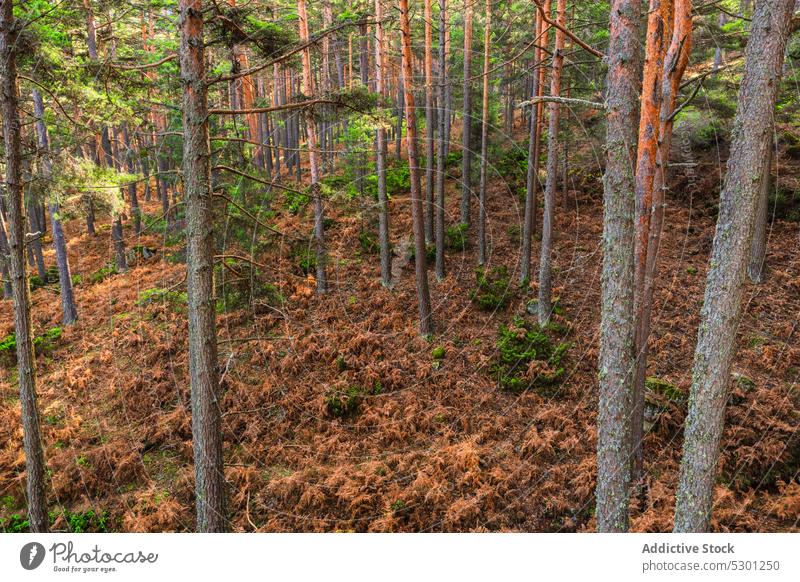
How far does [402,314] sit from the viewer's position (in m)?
15.4

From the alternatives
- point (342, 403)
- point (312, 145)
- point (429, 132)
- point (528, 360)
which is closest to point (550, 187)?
point (528, 360)

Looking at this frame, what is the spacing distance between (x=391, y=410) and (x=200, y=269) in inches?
291

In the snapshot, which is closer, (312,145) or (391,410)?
(391,410)

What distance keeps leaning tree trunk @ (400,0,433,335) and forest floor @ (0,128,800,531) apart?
2.48ft

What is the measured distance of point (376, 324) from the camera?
15156mm

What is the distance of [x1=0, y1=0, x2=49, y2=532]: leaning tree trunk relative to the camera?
666cm

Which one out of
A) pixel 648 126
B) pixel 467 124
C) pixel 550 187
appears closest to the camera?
pixel 648 126

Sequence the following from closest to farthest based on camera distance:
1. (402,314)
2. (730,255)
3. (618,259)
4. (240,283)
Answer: (730,255), (618,259), (240,283), (402,314)

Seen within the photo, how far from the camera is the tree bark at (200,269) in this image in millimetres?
5637

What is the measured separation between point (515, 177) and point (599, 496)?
63.3ft

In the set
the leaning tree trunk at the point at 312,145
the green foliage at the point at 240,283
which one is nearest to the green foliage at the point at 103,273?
the green foliage at the point at 240,283

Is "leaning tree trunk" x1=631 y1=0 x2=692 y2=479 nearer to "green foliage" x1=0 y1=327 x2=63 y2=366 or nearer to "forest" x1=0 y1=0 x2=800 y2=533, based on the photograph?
"forest" x1=0 y1=0 x2=800 y2=533

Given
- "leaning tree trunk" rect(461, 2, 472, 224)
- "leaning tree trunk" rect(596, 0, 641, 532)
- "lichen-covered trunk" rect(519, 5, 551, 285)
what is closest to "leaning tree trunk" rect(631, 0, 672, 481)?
"leaning tree trunk" rect(596, 0, 641, 532)

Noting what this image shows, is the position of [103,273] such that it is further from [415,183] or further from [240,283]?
[240,283]
